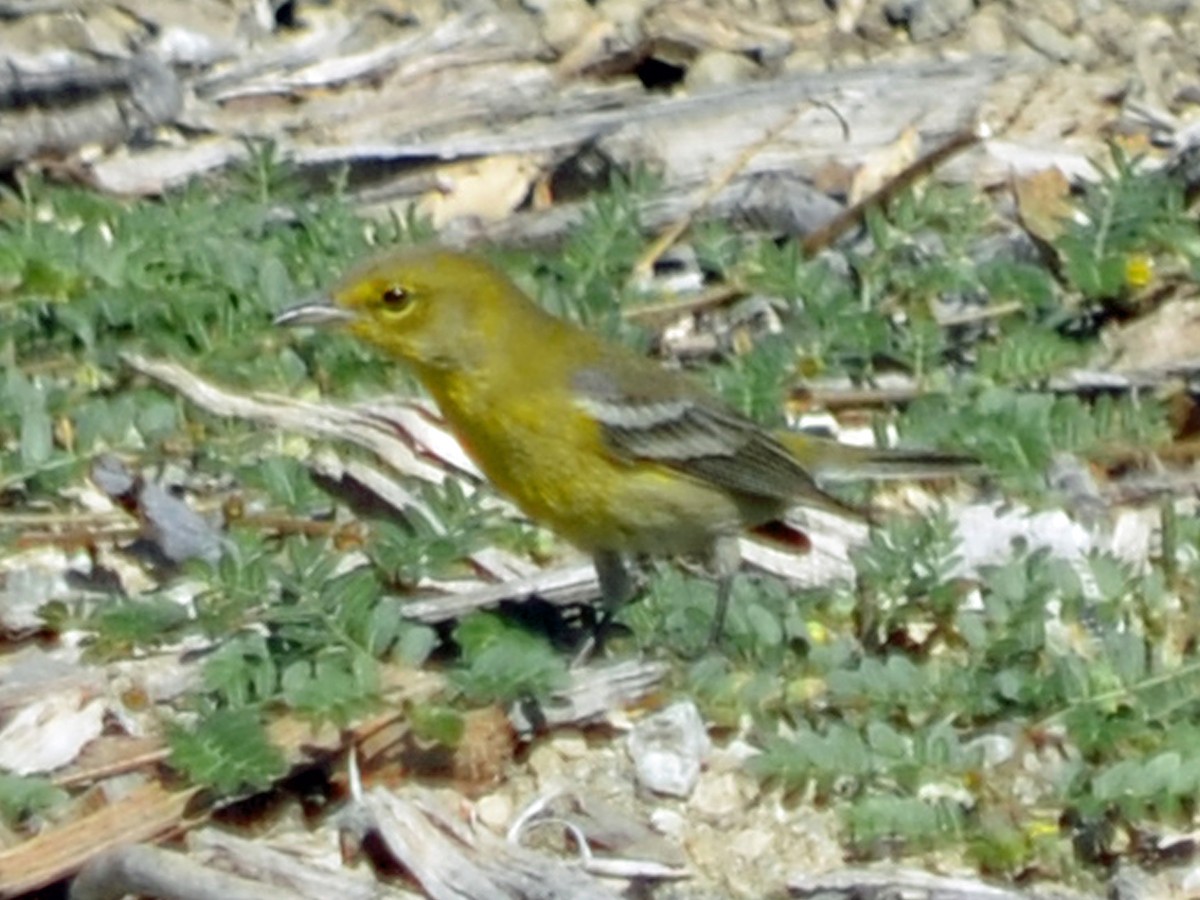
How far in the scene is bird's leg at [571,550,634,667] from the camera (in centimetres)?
734

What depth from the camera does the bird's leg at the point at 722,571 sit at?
23.4 feet

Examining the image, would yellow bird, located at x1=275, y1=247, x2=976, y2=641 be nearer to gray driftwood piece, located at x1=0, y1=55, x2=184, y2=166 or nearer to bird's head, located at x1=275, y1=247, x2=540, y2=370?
bird's head, located at x1=275, y1=247, x2=540, y2=370

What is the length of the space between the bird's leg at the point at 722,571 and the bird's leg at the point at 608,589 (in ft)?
0.74

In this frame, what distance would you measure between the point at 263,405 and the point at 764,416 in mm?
1376

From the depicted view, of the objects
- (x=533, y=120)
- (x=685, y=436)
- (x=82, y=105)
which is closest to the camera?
(x=685, y=436)

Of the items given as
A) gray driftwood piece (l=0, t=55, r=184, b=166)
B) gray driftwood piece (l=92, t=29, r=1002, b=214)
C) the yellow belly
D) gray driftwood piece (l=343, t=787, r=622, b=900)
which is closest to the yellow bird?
the yellow belly

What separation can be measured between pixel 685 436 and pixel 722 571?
15.1 inches

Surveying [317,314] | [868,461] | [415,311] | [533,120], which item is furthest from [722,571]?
[533,120]

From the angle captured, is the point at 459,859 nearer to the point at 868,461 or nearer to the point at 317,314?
the point at 317,314

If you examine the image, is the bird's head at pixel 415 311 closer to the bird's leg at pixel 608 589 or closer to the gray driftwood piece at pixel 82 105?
the bird's leg at pixel 608 589

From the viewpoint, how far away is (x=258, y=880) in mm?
6129

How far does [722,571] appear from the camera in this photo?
7.65 m

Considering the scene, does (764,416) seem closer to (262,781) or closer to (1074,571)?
(1074,571)

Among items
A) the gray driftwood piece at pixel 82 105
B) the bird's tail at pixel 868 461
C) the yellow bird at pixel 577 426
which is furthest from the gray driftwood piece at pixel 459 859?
the gray driftwood piece at pixel 82 105
